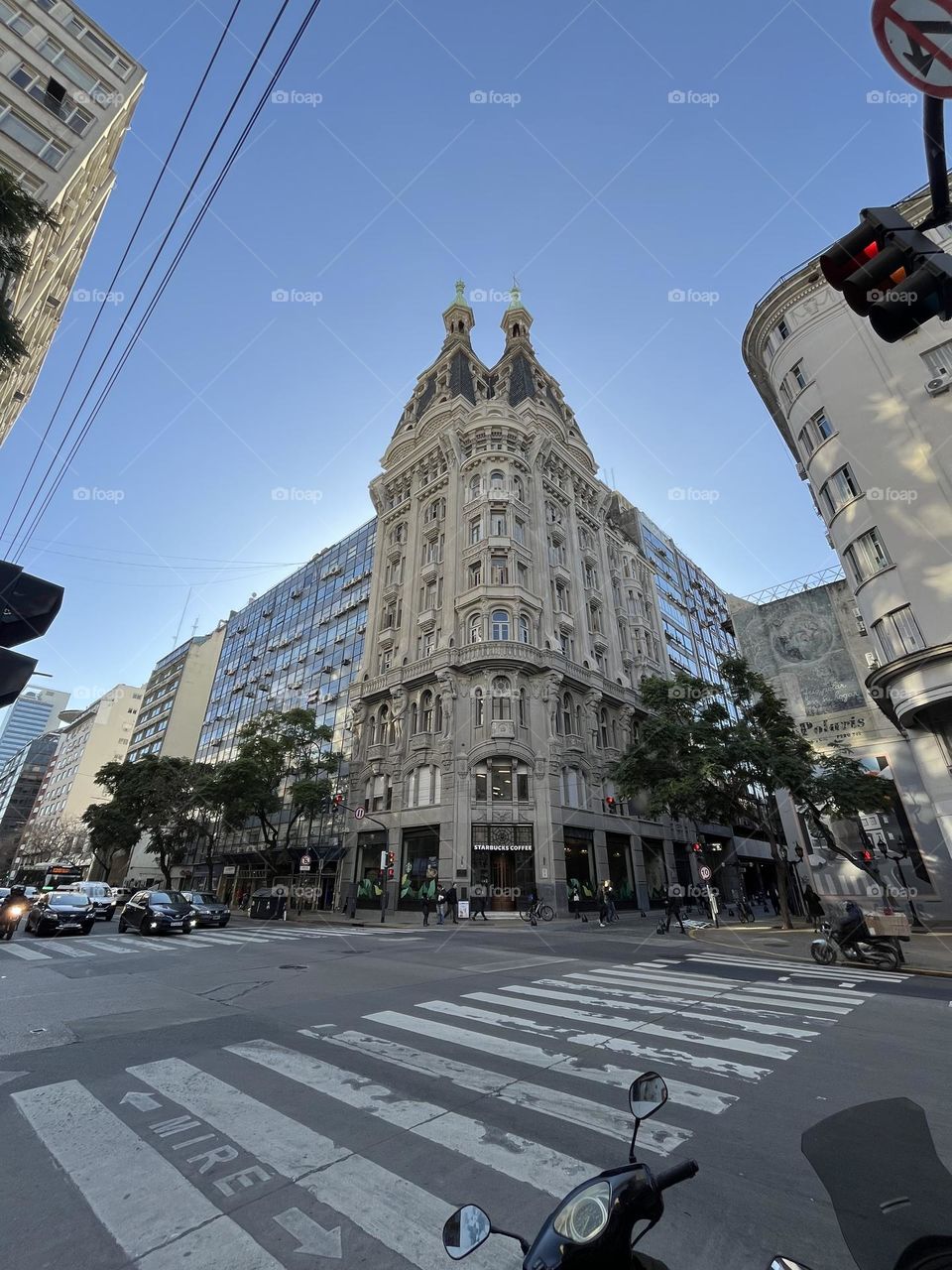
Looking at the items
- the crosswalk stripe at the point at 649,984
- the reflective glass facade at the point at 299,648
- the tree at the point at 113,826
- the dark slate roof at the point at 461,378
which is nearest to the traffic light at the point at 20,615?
the crosswalk stripe at the point at 649,984

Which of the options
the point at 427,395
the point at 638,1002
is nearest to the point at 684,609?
the point at 427,395

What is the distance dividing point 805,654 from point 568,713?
14.1 m

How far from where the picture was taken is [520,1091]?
4.93 m

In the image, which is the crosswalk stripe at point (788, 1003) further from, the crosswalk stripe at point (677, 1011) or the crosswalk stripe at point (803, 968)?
the crosswalk stripe at point (803, 968)

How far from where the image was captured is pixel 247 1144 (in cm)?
394

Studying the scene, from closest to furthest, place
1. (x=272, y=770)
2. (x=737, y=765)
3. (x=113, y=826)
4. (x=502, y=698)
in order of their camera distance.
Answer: (x=737, y=765) → (x=502, y=698) → (x=272, y=770) → (x=113, y=826)

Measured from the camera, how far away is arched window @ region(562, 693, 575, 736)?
35.2 m

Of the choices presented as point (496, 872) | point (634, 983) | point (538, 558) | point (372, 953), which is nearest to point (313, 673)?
point (538, 558)

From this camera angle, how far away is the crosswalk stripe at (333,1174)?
9.62 ft

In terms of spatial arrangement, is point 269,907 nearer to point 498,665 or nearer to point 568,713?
point 498,665

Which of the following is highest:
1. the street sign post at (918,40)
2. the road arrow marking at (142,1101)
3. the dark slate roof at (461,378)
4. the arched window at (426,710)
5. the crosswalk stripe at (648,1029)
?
the dark slate roof at (461,378)

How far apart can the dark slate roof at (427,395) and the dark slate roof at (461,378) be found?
7.72ft

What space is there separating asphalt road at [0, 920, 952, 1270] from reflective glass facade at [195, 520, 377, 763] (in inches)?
1451

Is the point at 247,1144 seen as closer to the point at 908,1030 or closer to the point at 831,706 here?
the point at 908,1030
